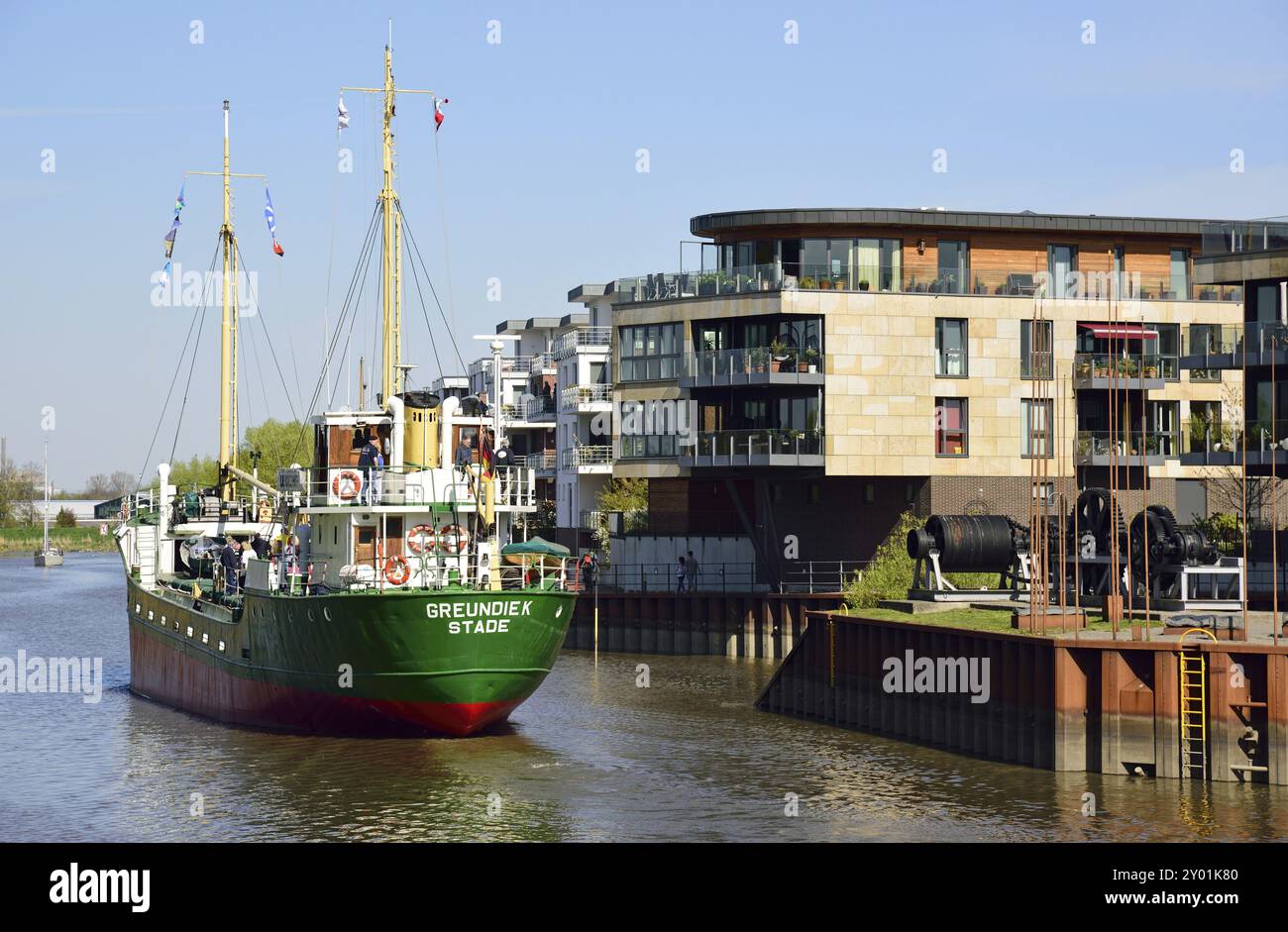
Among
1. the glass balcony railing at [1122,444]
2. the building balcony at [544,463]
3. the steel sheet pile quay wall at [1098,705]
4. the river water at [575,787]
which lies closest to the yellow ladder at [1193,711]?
the steel sheet pile quay wall at [1098,705]

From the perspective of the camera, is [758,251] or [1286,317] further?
[758,251]

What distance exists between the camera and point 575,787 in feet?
131

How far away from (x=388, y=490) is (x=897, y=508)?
3197 centimetres

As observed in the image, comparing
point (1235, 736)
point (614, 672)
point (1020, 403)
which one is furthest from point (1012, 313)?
point (1235, 736)

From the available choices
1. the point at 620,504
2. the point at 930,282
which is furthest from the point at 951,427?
the point at 620,504

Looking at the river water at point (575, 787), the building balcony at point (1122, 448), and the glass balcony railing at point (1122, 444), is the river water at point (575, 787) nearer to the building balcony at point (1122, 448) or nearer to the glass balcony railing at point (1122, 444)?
the building balcony at point (1122, 448)

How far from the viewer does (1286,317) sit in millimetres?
61500

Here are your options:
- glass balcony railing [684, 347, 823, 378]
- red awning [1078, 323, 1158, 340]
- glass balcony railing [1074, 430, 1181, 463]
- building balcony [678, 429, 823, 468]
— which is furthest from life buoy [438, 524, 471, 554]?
red awning [1078, 323, 1158, 340]

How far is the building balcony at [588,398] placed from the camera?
98.9 m

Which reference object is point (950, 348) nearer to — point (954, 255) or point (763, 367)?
point (954, 255)

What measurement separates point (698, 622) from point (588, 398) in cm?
2880

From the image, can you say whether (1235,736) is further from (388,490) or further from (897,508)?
(897,508)

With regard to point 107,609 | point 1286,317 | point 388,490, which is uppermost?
point 1286,317
